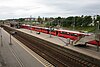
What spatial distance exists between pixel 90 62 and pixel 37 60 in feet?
26.0

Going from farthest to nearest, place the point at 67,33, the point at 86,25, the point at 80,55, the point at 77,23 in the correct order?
the point at 77,23 < the point at 86,25 < the point at 67,33 < the point at 80,55

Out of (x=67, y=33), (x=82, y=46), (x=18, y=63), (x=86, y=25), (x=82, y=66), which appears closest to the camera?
(x=82, y=66)

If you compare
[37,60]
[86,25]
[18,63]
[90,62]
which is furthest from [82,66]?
[86,25]

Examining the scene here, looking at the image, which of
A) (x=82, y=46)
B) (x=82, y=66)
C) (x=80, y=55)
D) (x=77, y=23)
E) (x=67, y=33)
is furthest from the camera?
(x=77, y=23)

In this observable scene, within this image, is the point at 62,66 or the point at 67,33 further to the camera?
the point at 67,33

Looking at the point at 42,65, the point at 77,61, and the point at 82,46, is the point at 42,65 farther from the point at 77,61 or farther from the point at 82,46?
the point at 82,46

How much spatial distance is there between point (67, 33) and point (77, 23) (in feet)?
135

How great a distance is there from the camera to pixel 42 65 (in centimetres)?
2614

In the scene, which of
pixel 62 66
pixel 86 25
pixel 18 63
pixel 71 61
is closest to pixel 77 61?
pixel 71 61

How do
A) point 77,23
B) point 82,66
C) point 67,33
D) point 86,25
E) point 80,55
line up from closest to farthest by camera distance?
point 82,66 < point 80,55 < point 67,33 < point 86,25 < point 77,23

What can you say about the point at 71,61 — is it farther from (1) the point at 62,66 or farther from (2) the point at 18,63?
(2) the point at 18,63

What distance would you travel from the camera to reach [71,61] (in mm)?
28297

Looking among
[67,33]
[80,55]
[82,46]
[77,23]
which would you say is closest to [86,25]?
[77,23]

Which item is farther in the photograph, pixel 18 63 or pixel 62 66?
pixel 18 63
